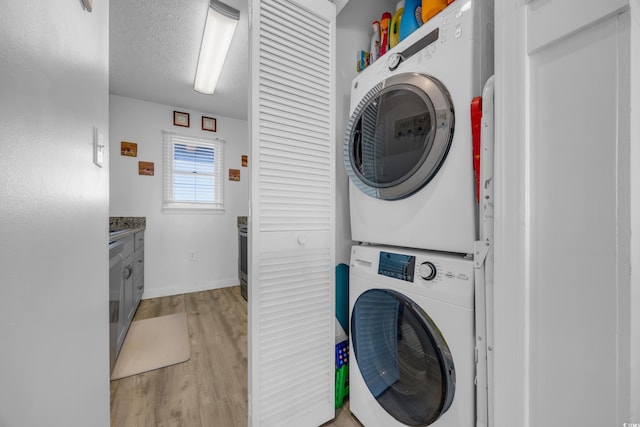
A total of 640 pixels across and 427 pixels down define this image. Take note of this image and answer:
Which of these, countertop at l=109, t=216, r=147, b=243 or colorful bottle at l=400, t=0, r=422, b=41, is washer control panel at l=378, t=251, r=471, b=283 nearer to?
colorful bottle at l=400, t=0, r=422, b=41

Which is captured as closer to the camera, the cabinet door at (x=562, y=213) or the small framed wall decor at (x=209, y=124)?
the cabinet door at (x=562, y=213)

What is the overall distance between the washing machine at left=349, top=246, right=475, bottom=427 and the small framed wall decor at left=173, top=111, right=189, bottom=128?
3052 mm

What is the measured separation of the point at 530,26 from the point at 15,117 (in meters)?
1.00

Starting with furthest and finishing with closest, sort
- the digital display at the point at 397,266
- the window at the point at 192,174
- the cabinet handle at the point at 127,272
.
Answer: the window at the point at 192,174
the cabinet handle at the point at 127,272
the digital display at the point at 397,266

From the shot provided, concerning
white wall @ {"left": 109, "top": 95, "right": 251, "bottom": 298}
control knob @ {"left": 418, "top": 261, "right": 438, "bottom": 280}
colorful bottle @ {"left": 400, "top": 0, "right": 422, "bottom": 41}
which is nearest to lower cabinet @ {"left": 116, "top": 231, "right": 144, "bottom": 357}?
white wall @ {"left": 109, "top": 95, "right": 251, "bottom": 298}

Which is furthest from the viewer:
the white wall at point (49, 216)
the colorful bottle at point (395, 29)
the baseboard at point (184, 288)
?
the baseboard at point (184, 288)

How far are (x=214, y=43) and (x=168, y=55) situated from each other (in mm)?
515

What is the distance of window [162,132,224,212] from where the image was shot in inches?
124

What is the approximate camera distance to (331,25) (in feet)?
4.20

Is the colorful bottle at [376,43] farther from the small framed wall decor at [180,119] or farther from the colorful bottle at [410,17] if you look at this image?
the small framed wall decor at [180,119]

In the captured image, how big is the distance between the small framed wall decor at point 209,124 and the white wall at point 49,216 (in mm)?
2760

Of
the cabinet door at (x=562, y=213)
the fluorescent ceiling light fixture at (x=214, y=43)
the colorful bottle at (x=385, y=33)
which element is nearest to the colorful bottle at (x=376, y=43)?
the colorful bottle at (x=385, y=33)

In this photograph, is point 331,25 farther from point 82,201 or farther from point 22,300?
point 22,300

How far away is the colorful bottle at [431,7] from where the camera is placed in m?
0.99
